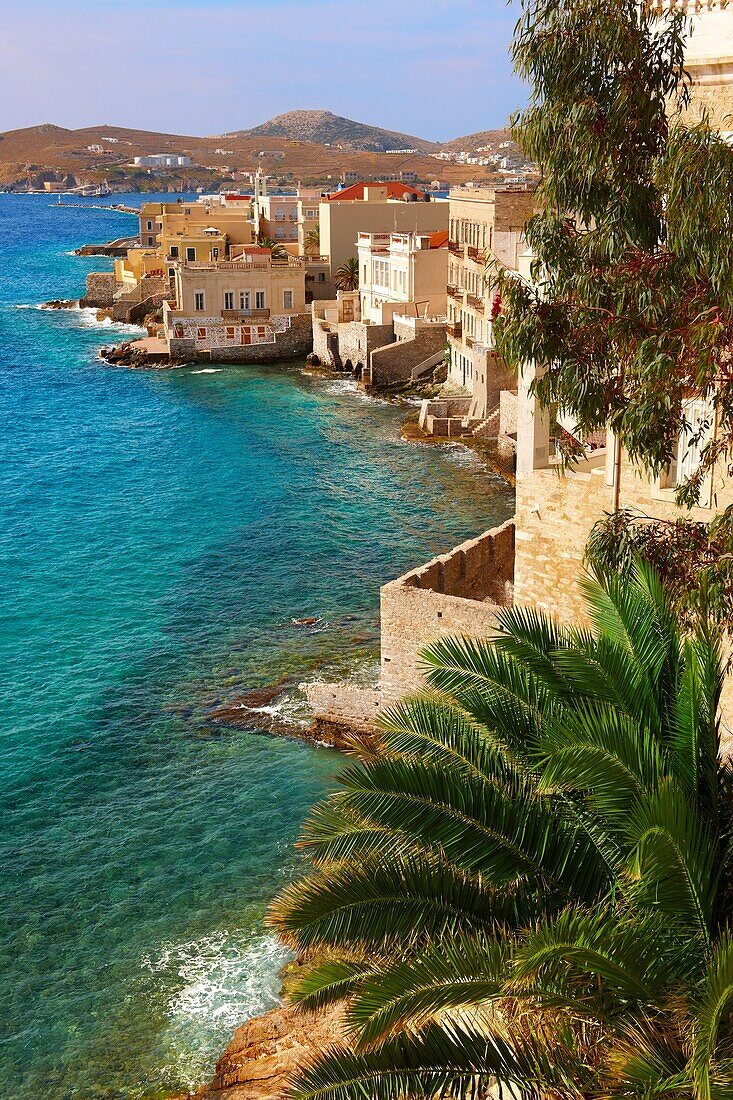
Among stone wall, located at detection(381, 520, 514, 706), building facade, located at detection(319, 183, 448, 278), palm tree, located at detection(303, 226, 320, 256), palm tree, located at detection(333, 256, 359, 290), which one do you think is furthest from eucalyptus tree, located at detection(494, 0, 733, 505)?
palm tree, located at detection(303, 226, 320, 256)

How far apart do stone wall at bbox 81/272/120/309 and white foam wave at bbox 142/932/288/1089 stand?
250 feet

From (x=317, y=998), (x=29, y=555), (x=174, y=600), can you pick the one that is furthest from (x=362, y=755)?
(x=29, y=555)

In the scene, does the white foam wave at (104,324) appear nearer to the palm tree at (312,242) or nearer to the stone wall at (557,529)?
the palm tree at (312,242)

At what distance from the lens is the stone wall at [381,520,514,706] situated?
16.6m

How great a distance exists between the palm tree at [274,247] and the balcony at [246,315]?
19.5 feet

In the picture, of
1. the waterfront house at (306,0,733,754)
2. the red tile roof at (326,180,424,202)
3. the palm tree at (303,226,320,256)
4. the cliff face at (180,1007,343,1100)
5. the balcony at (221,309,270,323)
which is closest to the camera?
the waterfront house at (306,0,733,754)

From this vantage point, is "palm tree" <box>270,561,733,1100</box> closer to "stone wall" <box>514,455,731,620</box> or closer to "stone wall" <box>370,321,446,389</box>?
"stone wall" <box>514,455,731,620</box>

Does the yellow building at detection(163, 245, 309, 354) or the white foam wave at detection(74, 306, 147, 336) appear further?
the white foam wave at detection(74, 306, 147, 336)

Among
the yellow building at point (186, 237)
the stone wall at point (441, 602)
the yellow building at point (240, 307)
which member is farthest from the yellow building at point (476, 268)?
the stone wall at point (441, 602)

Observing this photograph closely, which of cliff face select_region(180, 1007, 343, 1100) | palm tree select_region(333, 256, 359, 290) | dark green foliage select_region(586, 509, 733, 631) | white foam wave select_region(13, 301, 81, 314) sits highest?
palm tree select_region(333, 256, 359, 290)

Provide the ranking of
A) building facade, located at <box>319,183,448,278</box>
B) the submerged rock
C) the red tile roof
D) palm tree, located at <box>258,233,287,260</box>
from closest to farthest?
palm tree, located at <box>258,233,287,260</box>, building facade, located at <box>319,183,448,278</box>, the red tile roof, the submerged rock

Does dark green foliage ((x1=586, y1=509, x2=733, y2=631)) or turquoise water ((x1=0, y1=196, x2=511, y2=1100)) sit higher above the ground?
dark green foliage ((x1=586, y1=509, x2=733, y2=631))

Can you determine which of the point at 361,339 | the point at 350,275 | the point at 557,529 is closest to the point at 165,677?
the point at 557,529

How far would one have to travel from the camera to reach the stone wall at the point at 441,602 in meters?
16.6
